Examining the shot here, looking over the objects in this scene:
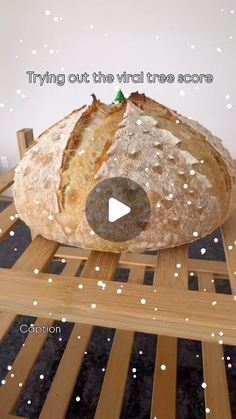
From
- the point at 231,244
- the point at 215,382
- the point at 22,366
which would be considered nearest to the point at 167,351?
the point at 215,382

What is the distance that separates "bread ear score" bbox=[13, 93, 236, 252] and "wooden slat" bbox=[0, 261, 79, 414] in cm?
48

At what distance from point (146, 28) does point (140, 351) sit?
4.59 ft

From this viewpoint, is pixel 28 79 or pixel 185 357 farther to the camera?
pixel 28 79

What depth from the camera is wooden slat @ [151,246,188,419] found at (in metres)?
0.50

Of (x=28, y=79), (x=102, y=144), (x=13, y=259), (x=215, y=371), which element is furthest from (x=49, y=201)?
(x=28, y=79)

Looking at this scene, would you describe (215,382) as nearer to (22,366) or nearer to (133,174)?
(22,366)

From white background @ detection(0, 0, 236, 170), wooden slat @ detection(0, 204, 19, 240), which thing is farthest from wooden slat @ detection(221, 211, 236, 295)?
white background @ detection(0, 0, 236, 170)

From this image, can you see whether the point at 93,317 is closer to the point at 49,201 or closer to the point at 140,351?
the point at 49,201

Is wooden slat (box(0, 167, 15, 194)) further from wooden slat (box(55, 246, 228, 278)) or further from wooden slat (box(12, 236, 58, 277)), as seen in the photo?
wooden slat (box(55, 246, 228, 278))

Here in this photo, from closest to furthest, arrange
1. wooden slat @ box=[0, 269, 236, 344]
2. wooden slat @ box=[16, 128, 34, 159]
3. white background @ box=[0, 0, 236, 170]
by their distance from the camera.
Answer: wooden slat @ box=[0, 269, 236, 344]
wooden slat @ box=[16, 128, 34, 159]
white background @ box=[0, 0, 236, 170]

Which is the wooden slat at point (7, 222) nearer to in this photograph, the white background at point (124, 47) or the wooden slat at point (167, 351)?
the wooden slat at point (167, 351)

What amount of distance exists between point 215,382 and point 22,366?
0.47 metres

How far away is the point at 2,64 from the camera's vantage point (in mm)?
1906

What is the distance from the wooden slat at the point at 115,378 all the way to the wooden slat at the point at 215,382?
0.19 metres
